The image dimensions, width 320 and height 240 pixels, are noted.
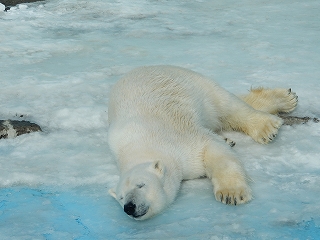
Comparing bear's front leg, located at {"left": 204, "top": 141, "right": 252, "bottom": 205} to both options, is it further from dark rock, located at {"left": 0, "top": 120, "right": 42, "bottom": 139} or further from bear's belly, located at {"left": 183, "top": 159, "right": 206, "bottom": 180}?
dark rock, located at {"left": 0, "top": 120, "right": 42, "bottom": 139}

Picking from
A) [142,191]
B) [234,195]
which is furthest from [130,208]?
[234,195]

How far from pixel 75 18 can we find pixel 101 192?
476cm

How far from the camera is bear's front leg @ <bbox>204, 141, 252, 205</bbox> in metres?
2.98

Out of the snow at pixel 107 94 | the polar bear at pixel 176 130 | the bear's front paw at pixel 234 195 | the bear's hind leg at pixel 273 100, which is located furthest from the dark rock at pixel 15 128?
the bear's front paw at pixel 234 195

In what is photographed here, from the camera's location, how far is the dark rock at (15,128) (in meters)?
4.08

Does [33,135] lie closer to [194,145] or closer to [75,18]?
[194,145]

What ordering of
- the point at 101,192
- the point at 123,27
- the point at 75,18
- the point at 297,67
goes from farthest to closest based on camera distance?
the point at 75,18
the point at 123,27
the point at 297,67
the point at 101,192

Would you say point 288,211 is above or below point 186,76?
below

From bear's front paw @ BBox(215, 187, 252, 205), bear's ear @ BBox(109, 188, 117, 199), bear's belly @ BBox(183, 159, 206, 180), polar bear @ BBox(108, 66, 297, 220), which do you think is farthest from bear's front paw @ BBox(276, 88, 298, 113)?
bear's ear @ BBox(109, 188, 117, 199)

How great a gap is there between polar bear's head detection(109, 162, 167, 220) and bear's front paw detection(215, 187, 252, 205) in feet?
0.98

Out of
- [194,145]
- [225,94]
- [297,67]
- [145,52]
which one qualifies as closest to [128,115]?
[194,145]

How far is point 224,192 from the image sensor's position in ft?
9.87

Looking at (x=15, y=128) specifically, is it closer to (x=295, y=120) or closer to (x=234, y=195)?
(x=234, y=195)

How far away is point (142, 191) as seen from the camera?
2.81m
